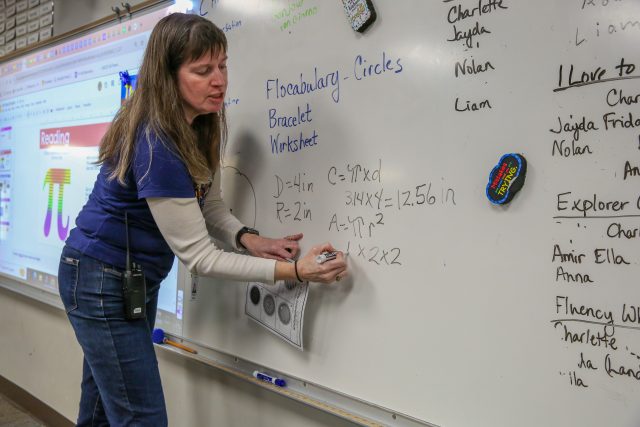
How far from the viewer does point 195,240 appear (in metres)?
0.97

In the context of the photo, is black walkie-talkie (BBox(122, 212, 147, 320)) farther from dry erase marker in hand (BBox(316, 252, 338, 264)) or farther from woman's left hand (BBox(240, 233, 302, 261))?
dry erase marker in hand (BBox(316, 252, 338, 264))

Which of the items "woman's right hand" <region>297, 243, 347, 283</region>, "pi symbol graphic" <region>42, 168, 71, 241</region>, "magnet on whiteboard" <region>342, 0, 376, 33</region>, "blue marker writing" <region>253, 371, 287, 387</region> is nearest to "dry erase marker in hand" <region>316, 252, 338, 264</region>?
"woman's right hand" <region>297, 243, 347, 283</region>

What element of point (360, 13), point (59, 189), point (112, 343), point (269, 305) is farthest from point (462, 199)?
point (59, 189)

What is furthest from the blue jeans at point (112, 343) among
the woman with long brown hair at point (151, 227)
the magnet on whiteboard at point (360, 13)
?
the magnet on whiteboard at point (360, 13)

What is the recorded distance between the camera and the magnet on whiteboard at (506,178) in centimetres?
78

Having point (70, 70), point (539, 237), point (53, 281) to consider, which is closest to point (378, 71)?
point (539, 237)

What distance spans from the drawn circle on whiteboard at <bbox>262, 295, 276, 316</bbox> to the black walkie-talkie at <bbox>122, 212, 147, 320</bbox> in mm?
282

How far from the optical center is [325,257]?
976mm

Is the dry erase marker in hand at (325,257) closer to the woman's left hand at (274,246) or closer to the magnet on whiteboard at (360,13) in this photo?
the woman's left hand at (274,246)

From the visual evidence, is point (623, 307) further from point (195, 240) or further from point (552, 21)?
point (195, 240)

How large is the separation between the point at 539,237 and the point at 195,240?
640mm

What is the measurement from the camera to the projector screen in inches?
63.9

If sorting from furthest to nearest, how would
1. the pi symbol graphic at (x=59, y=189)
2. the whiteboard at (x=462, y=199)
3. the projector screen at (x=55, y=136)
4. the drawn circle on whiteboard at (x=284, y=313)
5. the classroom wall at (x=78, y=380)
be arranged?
the pi symbol graphic at (x=59, y=189) < the projector screen at (x=55, y=136) < the classroom wall at (x=78, y=380) < the drawn circle on whiteboard at (x=284, y=313) < the whiteboard at (x=462, y=199)

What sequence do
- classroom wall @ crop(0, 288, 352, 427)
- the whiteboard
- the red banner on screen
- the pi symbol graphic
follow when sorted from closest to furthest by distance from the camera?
the whiteboard, classroom wall @ crop(0, 288, 352, 427), the red banner on screen, the pi symbol graphic
